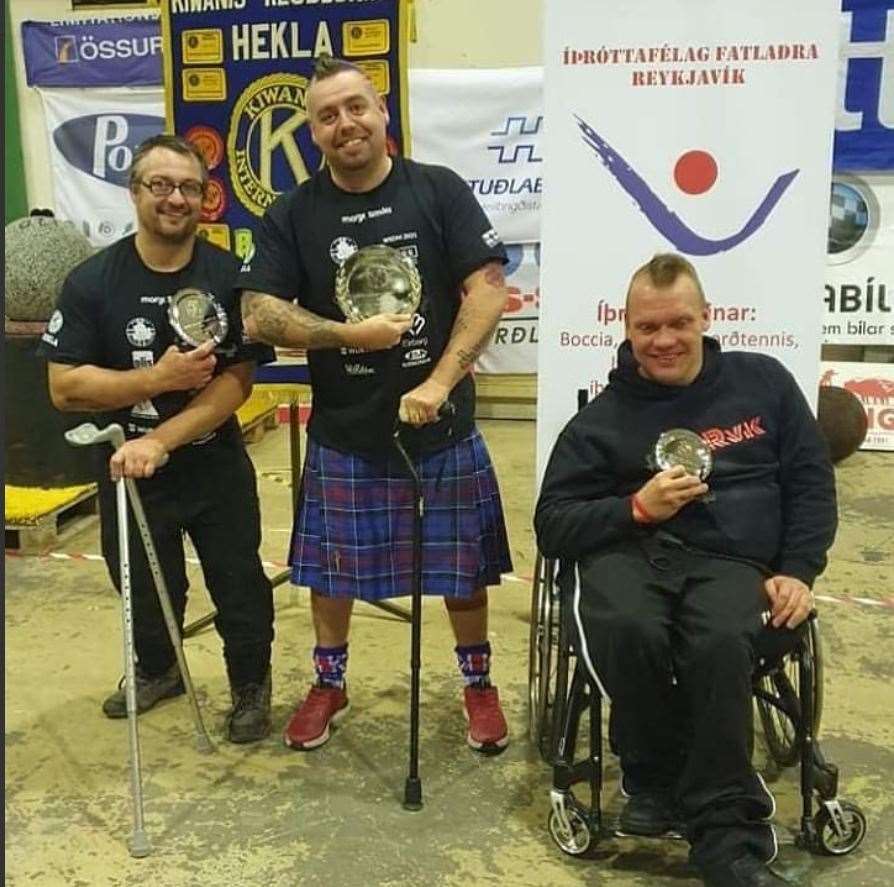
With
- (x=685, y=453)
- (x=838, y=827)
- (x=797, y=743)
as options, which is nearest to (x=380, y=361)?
(x=685, y=453)

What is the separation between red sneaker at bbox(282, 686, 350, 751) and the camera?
249 cm

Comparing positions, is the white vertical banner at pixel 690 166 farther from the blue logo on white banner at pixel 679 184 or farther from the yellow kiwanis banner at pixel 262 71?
the yellow kiwanis banner at pixel 262 71

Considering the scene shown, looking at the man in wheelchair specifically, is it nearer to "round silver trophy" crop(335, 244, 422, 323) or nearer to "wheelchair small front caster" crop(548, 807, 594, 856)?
"wheelchair small front caster" crop(548, 807, 594, 856)

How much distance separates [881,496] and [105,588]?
9.36 ft

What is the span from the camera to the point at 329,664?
8.22 feet

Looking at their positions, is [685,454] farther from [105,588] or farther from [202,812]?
[105,588]

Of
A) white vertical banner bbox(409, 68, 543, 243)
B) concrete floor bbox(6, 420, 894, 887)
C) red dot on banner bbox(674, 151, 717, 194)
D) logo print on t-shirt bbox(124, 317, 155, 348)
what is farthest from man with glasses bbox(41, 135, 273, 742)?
white vertical banner bbox(409, 68, 543, 243)

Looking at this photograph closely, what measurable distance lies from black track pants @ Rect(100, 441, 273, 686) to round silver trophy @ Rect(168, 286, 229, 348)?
0.25 metres

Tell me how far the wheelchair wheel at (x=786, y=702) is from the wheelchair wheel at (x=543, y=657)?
42 centimetres

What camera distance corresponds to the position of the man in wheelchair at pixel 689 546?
1853 mm

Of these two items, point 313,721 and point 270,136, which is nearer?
point 313,721

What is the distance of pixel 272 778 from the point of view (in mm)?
2367

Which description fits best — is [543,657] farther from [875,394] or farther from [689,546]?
[875,394]

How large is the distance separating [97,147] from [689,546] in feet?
14.9
